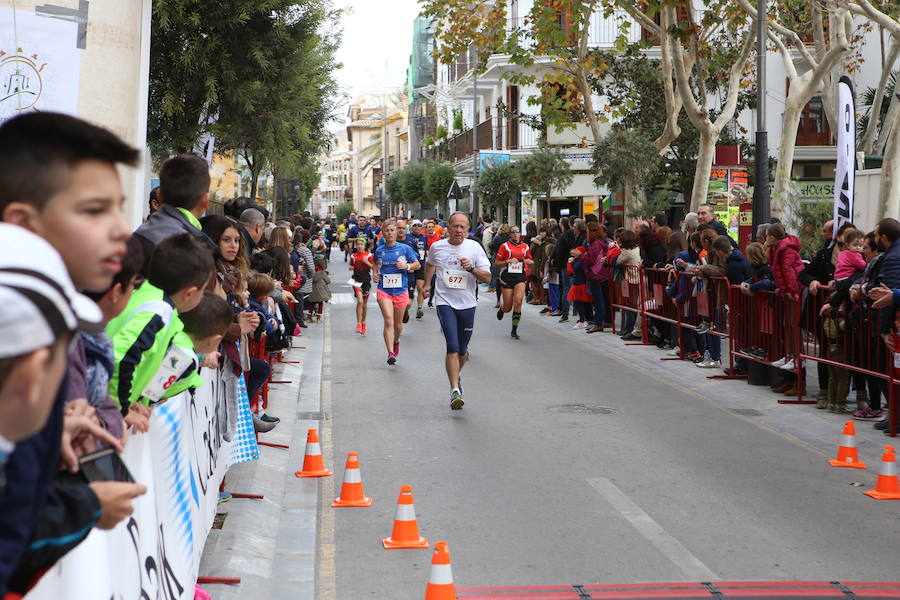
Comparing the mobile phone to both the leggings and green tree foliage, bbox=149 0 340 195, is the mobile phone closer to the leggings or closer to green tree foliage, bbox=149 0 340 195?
the leggings

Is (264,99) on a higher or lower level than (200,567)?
higher

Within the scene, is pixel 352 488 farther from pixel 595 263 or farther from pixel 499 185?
pixel 499 185

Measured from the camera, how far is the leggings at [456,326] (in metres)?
11.7

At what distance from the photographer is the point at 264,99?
15.7m

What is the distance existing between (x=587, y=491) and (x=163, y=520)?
4.10 meters

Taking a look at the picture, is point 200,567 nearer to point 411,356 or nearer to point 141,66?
point 141,66

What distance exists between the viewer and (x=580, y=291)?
20.8 meters

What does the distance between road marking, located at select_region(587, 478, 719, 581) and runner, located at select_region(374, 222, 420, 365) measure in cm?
737

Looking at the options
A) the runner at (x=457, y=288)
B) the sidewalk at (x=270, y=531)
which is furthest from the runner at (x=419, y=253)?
the sidewalk at (x=270, y=531)

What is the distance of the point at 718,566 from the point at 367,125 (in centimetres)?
15796

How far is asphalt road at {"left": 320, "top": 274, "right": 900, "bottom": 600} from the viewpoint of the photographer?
20.3ft

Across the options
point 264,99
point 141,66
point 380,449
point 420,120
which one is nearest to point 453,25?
point 264,99

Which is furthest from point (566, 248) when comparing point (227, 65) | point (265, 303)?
point (265, 303)

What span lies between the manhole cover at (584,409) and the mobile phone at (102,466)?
8838 mm
